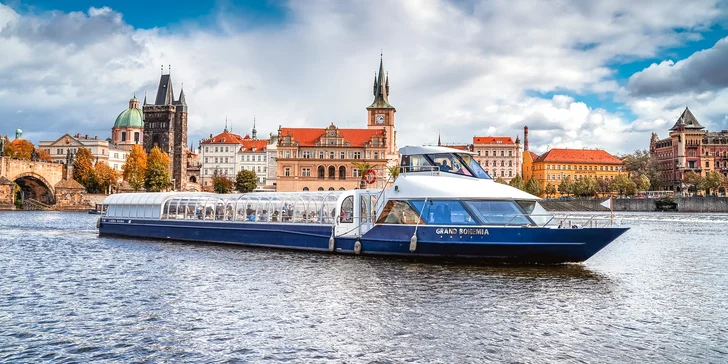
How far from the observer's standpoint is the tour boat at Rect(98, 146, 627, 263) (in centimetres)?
2381

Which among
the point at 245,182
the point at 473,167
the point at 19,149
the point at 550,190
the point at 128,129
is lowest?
the point at 473,167

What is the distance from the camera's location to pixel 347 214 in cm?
2936

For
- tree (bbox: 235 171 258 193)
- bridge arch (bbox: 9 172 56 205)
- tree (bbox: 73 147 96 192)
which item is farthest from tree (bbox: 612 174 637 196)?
bridge arch (bbox: 9 172 56 205)

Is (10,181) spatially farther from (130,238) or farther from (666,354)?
(666,354)

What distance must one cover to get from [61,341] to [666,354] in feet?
42.1

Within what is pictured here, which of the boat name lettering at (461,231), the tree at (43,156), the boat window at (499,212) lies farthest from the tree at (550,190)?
the boat name lettering at (461,231)

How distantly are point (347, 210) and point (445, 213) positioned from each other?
596 cm

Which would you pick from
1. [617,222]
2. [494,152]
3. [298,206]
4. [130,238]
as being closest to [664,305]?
[617,222]

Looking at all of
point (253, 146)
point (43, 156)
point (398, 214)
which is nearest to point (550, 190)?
point (253, 146)

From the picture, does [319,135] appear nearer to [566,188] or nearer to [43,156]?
[566,188]

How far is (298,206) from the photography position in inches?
1234

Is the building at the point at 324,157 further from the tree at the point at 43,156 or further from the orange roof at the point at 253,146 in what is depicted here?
the tree at the point at 43,156

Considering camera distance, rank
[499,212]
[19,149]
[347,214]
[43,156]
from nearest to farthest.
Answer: [499,212]
[347,214]
[19,149]
[43,156]

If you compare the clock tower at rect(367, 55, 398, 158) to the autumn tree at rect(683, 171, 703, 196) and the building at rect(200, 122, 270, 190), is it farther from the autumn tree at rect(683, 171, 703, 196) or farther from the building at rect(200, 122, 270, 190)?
the autumn tree at rect(683, 171, 703, 196)
